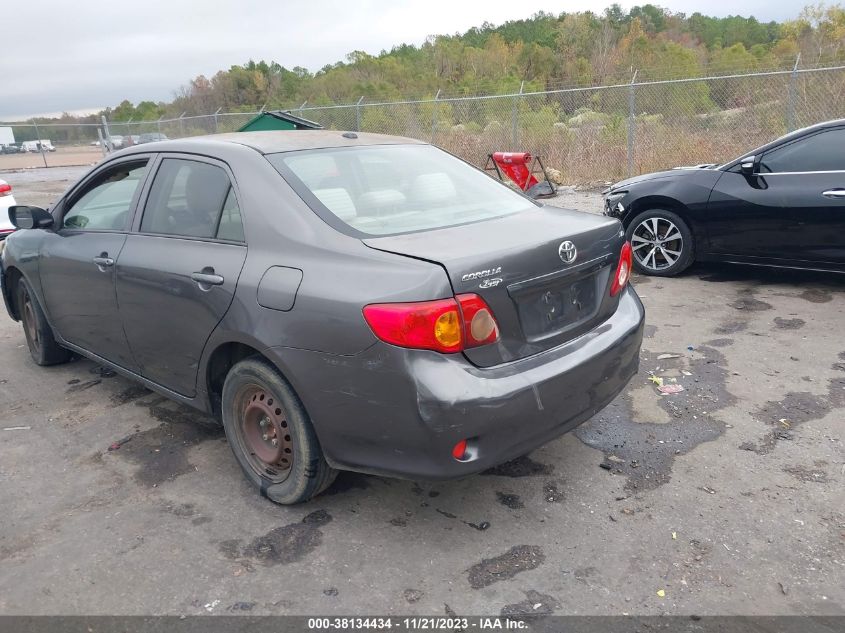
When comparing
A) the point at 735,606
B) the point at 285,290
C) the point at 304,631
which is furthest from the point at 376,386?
the point at 735,606

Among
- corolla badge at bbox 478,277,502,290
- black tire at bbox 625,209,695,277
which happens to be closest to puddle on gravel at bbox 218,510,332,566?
corolla badge at bbox 478,277,502,290

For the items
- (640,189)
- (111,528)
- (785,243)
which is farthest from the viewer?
(640,189)

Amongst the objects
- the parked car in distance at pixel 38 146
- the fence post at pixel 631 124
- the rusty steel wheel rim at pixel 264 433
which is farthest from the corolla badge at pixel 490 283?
the parked car in distance at pixel 38 146

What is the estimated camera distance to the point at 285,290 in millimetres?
2904

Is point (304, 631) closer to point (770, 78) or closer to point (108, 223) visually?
point (108, 223)

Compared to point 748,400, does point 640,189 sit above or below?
above

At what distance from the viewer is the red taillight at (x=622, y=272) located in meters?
3.38

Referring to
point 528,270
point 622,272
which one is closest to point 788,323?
point 622,272

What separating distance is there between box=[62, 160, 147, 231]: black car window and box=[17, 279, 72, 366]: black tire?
815 millimetres

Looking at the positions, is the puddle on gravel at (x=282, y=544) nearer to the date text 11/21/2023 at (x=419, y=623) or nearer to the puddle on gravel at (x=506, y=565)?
the date text 11/21/2023 at (x=419, y=623)

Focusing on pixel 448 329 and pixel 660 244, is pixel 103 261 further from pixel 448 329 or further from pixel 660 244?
pixel 660 244

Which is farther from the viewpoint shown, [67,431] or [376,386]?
[67,431]

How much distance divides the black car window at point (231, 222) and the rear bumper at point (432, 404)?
0.66m

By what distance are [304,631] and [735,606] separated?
1527 mm
